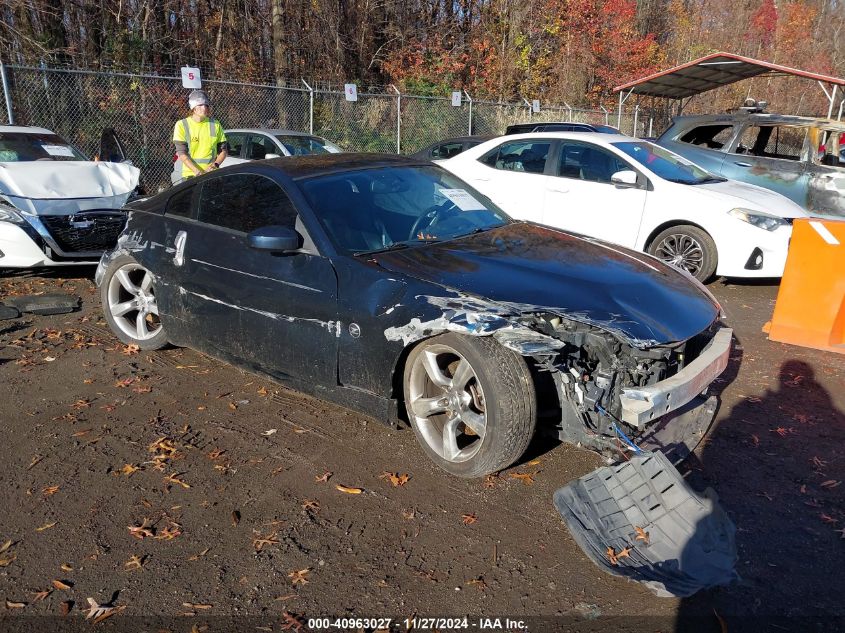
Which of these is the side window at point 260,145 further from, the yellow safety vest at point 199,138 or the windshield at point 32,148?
the yellow safety vest at point 199,138

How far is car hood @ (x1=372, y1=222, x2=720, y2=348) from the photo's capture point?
10.7ft

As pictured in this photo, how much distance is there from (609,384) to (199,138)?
575cm

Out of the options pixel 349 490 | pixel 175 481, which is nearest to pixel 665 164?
pixel 349 490

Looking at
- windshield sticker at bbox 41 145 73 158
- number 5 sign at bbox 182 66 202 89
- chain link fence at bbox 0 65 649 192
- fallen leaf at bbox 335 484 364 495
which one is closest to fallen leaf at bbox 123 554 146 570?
fallen leaf at bbox 335 484 364 495

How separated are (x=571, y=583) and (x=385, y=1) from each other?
2341 cm

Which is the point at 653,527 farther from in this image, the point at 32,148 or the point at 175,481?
the point at 32,148

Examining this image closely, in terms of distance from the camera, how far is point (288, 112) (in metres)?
16.0

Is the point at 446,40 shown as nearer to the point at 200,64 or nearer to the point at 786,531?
the point at 200,64

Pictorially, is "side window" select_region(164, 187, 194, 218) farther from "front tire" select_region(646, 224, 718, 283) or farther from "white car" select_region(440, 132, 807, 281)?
"front tire" select_region(646, 224, 718, 283)

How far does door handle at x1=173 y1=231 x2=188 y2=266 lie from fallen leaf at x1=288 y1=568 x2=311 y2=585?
2560 millimetres

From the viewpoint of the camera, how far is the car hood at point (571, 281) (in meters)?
3.26

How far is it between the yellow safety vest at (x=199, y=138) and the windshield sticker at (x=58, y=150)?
2062 mm

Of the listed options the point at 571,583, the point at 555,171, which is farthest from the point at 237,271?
the point at 555,171

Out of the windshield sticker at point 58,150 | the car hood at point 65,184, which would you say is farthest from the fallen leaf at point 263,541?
the windshield sticker at point 58,150
